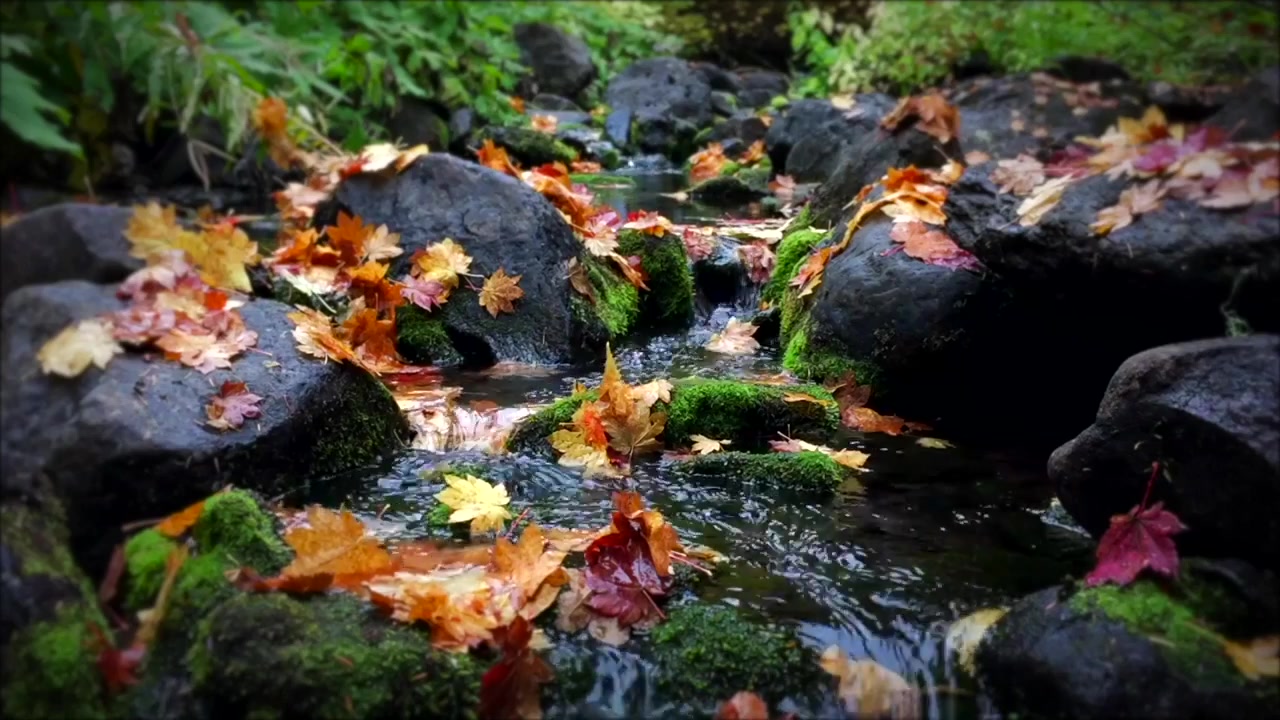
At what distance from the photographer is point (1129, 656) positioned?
1.96 metres

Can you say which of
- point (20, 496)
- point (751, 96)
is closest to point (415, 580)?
point (20, 496)

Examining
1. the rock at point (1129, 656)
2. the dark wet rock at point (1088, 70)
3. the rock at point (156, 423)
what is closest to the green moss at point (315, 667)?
the rock at point (156, 423)

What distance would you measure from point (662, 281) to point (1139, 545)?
322cm

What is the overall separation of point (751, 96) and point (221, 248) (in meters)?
11.8

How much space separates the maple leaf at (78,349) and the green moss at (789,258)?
3332mm

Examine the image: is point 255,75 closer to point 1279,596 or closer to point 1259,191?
point 1259,191

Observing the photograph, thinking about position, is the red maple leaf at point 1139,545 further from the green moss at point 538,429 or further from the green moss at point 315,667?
the green moss at point 538,429

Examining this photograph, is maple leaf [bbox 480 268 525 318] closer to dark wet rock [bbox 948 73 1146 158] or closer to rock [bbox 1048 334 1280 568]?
rock [bbox 1048 334 1280 568]

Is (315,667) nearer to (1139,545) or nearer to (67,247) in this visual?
(67,247)

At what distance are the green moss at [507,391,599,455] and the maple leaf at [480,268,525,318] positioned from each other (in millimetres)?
1145

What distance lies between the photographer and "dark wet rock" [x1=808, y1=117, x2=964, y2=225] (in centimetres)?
523

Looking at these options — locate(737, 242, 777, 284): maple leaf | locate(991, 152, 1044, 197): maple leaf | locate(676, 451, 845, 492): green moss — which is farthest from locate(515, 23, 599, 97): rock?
locate(676, 451, 845, 492): green moss

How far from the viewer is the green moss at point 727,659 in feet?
6.89

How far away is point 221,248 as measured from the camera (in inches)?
118
